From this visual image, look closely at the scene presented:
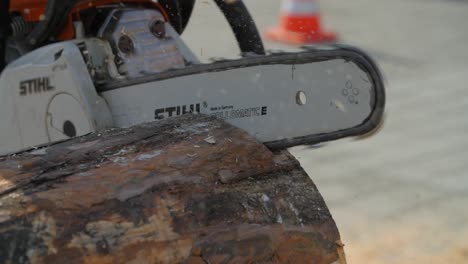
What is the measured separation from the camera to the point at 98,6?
2266 mm

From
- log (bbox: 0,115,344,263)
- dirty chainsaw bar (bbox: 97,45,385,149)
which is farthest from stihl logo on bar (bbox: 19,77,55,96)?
log (bbox: 0,115,344,263)

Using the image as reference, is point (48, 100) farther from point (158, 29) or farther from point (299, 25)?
point (299, 25)

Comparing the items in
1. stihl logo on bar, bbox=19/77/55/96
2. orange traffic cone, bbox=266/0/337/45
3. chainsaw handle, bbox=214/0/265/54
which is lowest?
orange traffic cone, bbox=266/0/337/45

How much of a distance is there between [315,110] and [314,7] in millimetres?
5142

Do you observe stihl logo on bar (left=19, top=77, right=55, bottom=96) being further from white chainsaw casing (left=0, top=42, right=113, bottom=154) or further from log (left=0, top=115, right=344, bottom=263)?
log (left=0, top=115, right=344, bottom=263)

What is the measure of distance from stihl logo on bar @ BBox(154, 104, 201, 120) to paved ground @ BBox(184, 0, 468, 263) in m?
0.28

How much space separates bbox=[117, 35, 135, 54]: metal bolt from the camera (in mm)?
2146

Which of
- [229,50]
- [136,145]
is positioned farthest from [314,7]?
[136,145]

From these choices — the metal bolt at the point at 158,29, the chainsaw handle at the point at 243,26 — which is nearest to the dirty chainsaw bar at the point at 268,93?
the metal bolt at the point at 158,29

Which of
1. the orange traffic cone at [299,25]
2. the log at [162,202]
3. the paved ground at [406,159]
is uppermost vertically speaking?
the log at [162,202]

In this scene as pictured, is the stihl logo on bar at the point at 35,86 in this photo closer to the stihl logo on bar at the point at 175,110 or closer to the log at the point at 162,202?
the stihl logo on bar at the point at 175,110

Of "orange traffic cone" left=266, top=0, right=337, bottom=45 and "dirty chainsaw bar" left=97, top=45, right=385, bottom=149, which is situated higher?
"dirty chainsaw bar" left=97, top=45, right=385, bottom=149

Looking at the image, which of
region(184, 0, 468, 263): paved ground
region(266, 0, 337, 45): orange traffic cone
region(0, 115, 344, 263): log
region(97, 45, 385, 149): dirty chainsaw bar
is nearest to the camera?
region(0, 115, 344, 263): log

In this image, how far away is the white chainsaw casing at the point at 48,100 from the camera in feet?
6.57
